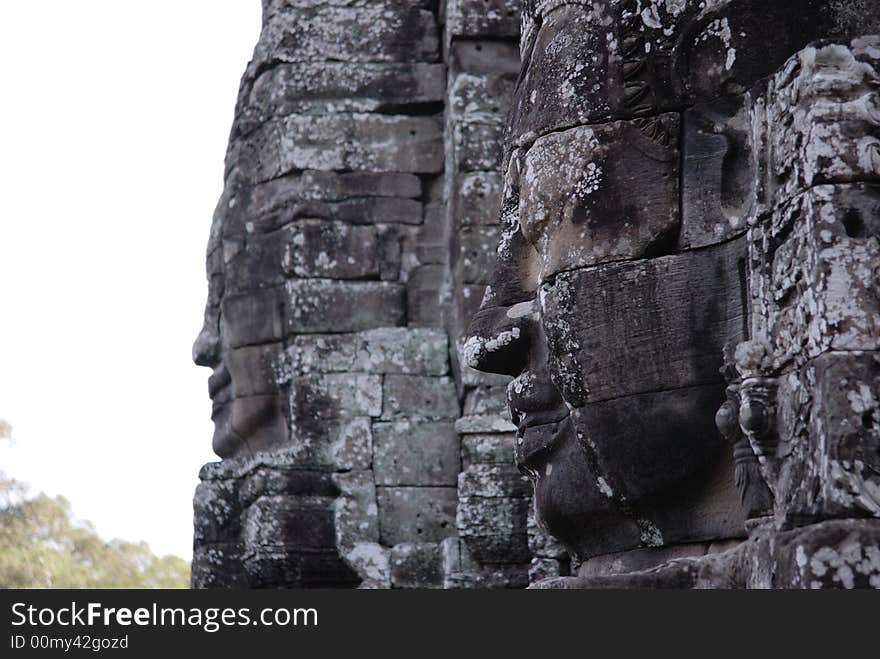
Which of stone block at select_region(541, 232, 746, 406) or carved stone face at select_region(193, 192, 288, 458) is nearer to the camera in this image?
stone block at select_region(541, 232, 746, 406)

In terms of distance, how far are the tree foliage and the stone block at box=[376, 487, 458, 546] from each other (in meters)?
8.84

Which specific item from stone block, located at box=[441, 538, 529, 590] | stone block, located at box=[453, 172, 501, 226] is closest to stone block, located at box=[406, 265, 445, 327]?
stone block, located at box=[453, 172, 501, 226]

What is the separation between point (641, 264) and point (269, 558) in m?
6.11

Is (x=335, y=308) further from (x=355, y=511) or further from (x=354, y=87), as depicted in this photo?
(x=354, y=87)

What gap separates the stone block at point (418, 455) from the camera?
11281 mm

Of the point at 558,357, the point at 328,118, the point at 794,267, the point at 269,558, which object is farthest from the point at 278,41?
the point at 794,267

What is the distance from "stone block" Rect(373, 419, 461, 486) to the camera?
37.0ft

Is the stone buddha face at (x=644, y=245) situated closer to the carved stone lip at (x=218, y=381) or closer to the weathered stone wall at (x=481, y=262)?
the weathered stone wall at (x=481, y=262)

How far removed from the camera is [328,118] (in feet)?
39.4

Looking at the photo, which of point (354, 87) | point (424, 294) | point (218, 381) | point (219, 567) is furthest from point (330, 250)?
point (219, 567)

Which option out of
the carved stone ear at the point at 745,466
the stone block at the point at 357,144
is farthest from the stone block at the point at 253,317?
the carved stone ear at the point at 745,466

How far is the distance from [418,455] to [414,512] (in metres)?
0.33

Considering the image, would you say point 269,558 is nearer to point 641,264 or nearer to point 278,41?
point 278,41

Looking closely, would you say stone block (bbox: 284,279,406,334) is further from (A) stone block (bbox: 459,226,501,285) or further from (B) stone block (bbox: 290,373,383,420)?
(A) stone block (bbox: 459,226,501,285)
